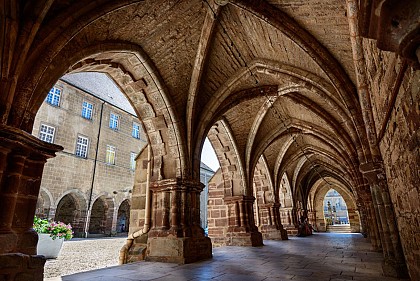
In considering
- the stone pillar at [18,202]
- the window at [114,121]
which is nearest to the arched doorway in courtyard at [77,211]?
the window at [114,121]

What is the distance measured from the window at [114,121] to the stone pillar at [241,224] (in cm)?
1157

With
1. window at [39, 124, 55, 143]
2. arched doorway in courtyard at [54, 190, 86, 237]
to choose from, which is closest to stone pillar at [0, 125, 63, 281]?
window at [39, 124, 55, 143]

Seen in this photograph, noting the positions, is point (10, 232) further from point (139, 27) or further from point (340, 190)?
point (340, 190)

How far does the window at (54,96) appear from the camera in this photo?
1334cm

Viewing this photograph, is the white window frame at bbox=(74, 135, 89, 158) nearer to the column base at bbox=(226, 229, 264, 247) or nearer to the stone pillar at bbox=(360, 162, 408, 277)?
the column base at bbox=(226, 229, 264, 247)

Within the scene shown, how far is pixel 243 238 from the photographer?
25.6ft

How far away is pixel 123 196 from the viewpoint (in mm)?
16188

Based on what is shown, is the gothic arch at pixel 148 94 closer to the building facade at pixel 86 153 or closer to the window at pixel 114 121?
the building facade at pixel 86 153

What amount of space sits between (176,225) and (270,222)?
6.86 m

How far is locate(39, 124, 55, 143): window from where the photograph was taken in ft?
41.4

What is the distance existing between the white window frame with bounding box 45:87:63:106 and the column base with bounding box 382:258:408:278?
1551cm

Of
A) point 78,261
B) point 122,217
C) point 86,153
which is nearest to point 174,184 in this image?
point 78,261

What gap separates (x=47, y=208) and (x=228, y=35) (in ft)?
41.3

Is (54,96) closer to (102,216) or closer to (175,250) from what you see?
(102,216)
